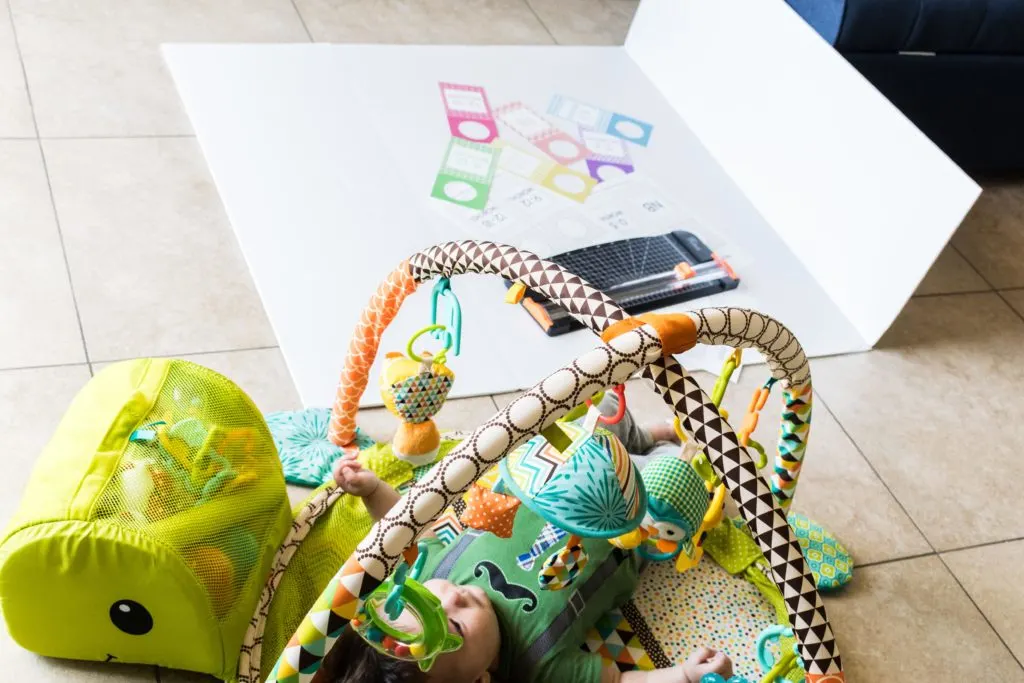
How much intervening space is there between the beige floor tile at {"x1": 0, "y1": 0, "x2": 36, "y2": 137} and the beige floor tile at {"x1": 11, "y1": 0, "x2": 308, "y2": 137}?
0.7 inches

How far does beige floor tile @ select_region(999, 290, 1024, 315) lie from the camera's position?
2.15m

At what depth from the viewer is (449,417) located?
5.42ft

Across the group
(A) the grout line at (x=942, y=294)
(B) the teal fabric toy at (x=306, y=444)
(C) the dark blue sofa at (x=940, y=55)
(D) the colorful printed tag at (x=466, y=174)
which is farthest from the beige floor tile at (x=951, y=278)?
(B) the teal fabric toy at (x=306, y=444)

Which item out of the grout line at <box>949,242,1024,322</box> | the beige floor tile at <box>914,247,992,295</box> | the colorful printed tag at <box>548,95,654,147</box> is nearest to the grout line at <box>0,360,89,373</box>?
the colorful printed tag at <box>548,95,654,147</box>

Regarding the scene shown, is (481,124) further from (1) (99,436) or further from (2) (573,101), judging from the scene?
(1) (99,436)

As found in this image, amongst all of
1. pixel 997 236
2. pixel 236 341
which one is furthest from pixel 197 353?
pixel 997 236

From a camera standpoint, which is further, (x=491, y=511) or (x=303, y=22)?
(x=303, y=22)

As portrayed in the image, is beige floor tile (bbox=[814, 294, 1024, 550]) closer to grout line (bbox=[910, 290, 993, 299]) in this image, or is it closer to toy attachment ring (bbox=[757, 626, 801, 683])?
grout line (bbox=[910, 290, 993, 299])

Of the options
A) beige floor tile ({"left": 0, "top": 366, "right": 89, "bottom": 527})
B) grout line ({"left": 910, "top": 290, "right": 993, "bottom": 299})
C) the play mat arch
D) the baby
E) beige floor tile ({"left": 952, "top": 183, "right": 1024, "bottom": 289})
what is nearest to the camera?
the play mat arch

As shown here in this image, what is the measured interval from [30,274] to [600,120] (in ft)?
4.14

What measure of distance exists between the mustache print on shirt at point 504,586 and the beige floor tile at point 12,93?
134cm

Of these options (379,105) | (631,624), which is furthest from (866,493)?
(379,105)

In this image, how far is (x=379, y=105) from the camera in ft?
7.50

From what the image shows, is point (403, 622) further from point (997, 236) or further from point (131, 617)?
point (997, 236)
